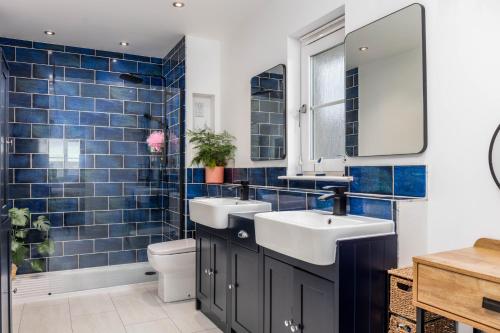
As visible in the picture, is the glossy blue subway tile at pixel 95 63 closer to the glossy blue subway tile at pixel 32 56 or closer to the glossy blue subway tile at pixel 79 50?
the glossy blue subway tile at pixel 79 50

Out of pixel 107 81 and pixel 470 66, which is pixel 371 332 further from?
pixel 107 81

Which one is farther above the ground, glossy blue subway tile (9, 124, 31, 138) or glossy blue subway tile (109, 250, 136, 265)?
glossy blue subway tile (9, 124, 31, 138)

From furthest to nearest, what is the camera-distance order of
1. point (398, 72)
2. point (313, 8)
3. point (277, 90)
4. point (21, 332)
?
point (277, 90) < point (21, 332) < point (313, 8) < point (398, 72)

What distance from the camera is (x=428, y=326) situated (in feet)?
4.93

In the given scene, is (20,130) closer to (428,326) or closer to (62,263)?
(62,263)

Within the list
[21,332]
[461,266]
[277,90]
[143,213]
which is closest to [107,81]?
[143,213]

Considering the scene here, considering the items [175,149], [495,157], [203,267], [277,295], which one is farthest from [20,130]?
[495,157]

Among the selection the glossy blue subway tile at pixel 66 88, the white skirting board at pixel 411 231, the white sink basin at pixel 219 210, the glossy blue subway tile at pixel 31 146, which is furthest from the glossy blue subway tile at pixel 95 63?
the white skirting board at pixel 411 231

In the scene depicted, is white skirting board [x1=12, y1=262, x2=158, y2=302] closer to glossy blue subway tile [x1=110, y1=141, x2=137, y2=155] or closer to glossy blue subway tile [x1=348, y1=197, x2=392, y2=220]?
glossy blue subway tile [x1=110, y1=141, x2=137, y2=155]

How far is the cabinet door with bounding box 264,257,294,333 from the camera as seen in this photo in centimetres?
193

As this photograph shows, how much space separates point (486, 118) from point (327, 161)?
1.12m

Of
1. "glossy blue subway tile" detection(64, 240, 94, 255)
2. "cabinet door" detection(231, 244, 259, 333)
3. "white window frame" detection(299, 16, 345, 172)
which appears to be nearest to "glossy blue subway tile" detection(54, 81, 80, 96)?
"glossy blue subway tile" detection(64, 240, 94, 255)

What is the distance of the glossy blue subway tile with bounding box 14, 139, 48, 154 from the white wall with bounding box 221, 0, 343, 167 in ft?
6.25

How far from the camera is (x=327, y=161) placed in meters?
2.58
